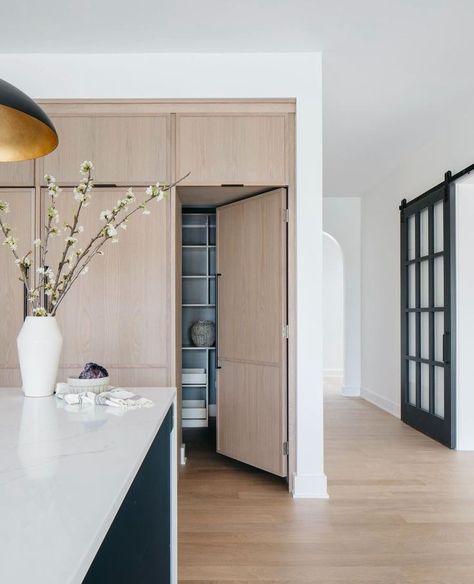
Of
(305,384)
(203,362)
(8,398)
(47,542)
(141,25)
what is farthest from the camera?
(203,362)

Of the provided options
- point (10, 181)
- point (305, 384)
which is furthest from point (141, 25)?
point (305, 384)

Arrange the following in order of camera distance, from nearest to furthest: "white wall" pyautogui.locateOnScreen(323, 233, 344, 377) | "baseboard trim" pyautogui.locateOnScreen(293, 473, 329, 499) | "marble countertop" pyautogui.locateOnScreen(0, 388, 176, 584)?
1. "marble countertop" pyautogui.locateOnScreen(0, 388, 176, 584)
2. "baseboard trim" pyautogui.locateOnScreen(293, 473, 329, 499)
3. "white wall" pyautogui.locateOnScreen(323, 233, 344, 377)

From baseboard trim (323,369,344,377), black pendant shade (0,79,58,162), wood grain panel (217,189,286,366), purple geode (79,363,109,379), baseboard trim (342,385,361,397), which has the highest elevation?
black pendant shade (0,79,58,162)

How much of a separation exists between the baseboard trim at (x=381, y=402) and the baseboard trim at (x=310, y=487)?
8.29 feet

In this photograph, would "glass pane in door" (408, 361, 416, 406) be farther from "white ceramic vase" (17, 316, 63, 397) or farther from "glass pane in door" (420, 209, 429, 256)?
"white ceramic vase" (17, 316, 63, 397)

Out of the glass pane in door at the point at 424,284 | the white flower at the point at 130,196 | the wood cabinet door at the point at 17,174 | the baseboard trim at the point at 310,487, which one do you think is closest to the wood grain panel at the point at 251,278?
the baseboard trim at the point at 310,487

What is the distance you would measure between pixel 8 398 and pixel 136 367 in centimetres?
138

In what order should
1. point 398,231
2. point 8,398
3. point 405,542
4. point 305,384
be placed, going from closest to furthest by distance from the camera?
1. point 8,398
2. point 405,542
3. point 305,384
4. point 398,231

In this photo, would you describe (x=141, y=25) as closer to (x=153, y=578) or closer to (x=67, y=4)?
(x=67, y=4)

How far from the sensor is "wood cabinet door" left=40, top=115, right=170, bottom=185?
3043mm

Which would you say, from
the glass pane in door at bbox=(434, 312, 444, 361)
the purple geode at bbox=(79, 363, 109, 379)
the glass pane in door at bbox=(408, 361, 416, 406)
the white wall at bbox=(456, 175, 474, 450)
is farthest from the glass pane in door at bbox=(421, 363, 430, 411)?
the purple geode at bbox=(79, 363, 109, 379)

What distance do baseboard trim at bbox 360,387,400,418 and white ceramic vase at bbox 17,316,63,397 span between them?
171 inches

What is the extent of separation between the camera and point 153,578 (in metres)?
1.37

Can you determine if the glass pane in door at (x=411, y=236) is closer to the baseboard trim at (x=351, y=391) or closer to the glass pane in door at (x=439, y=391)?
the glass pane in door at (x=439, y=391)
